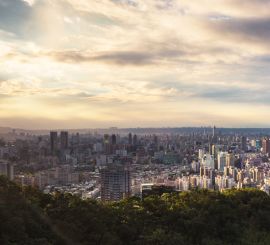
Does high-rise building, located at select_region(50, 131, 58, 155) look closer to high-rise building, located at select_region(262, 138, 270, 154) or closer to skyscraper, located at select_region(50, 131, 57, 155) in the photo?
skyscraper, located at select_region(50, 131, 57, 155)

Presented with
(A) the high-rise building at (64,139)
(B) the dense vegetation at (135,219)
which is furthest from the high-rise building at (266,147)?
(B) the dense vegetation at (135,219)

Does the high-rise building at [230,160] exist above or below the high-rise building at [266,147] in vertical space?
below

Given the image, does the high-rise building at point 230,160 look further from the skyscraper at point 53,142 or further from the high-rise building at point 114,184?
the high-rise building at point 114,184

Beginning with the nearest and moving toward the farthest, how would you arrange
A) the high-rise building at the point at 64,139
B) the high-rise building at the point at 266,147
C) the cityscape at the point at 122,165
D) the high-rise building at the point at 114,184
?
the high-rise building at the point at 114,184 → the cityscape at the point at 122,165 → the high-rise building at the point at 64,139 → the high-rise building at the point at 266,147

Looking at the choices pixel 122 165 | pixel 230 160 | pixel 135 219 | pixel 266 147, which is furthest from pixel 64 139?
pixel 135 219

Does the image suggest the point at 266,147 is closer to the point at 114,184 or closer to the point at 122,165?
the point at 122,165

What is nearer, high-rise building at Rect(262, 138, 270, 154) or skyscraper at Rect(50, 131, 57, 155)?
skyscraper at Rect(50, 131, 57, 155)

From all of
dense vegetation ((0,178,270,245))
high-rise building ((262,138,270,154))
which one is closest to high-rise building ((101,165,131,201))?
dense vegetation ((0,178,270,245))
